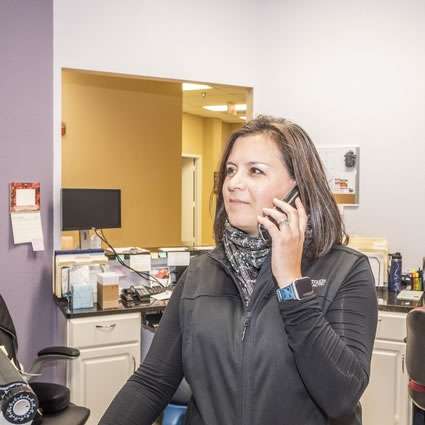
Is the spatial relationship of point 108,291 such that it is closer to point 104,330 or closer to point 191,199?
point 104,330

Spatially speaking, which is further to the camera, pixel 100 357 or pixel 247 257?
pixel 100 357

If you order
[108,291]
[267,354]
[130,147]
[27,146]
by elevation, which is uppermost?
[130,147]

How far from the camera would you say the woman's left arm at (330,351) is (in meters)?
0.94

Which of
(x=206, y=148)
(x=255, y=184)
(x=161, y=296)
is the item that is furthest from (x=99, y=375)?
(x=206, y=148)

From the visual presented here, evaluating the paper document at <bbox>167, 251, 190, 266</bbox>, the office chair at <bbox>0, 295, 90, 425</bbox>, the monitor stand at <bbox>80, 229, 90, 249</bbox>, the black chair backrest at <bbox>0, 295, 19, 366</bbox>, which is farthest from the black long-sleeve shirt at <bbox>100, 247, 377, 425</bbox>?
the paper document at <bbox>167, 251, 190, 266</bbox>

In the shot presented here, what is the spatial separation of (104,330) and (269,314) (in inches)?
79.6

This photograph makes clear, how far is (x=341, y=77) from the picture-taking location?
3623 mm

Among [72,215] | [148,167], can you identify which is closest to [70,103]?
[148,167]

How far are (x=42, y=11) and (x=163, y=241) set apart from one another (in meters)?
3.10

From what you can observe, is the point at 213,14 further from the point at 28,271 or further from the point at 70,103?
the point at 28,271

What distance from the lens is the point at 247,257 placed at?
1182 millimetres

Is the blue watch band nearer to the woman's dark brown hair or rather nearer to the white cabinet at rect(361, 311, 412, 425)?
the woman's dark brown hair

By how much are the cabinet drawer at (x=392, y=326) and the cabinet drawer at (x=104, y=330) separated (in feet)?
4.57

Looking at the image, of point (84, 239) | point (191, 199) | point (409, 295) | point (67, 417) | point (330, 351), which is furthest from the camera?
point (191, 199)
